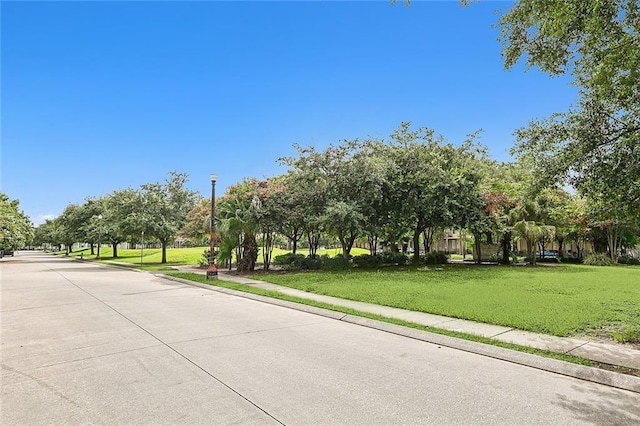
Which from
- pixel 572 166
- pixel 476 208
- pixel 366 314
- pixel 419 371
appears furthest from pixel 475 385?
Result: pixel 476 208

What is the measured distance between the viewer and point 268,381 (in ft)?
15.9

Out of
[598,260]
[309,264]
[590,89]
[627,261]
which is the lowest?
[627,261]

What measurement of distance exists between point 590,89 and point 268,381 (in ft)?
24.7

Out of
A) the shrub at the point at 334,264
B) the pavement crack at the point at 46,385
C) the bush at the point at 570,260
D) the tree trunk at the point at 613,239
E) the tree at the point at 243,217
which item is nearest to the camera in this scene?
the pavement crack at the point at 46,385

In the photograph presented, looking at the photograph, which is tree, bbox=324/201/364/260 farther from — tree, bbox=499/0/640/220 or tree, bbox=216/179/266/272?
tree, bbox=499/0/640/220

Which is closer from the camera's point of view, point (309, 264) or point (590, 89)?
point (590, 89)

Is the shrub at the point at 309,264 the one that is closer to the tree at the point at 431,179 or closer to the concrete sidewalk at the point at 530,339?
the tree at the point at 431,179

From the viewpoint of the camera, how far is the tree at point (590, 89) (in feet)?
18.8

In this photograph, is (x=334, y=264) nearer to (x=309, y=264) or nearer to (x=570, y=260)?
(x=309, y=264)

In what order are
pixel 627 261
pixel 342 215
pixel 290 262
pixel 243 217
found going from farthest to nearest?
pixel 627 261, pixel 290 262, pixel 243 217, pixel 342 215

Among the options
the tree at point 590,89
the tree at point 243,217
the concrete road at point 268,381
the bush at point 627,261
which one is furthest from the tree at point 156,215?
the bush at point 627,261

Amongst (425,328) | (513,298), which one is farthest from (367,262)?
(425,328)

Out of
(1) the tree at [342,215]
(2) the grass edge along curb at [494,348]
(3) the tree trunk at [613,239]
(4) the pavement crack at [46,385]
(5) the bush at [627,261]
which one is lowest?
(5) the bush at [627,261]

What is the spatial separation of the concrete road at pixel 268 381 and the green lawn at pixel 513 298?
252 centimetres
